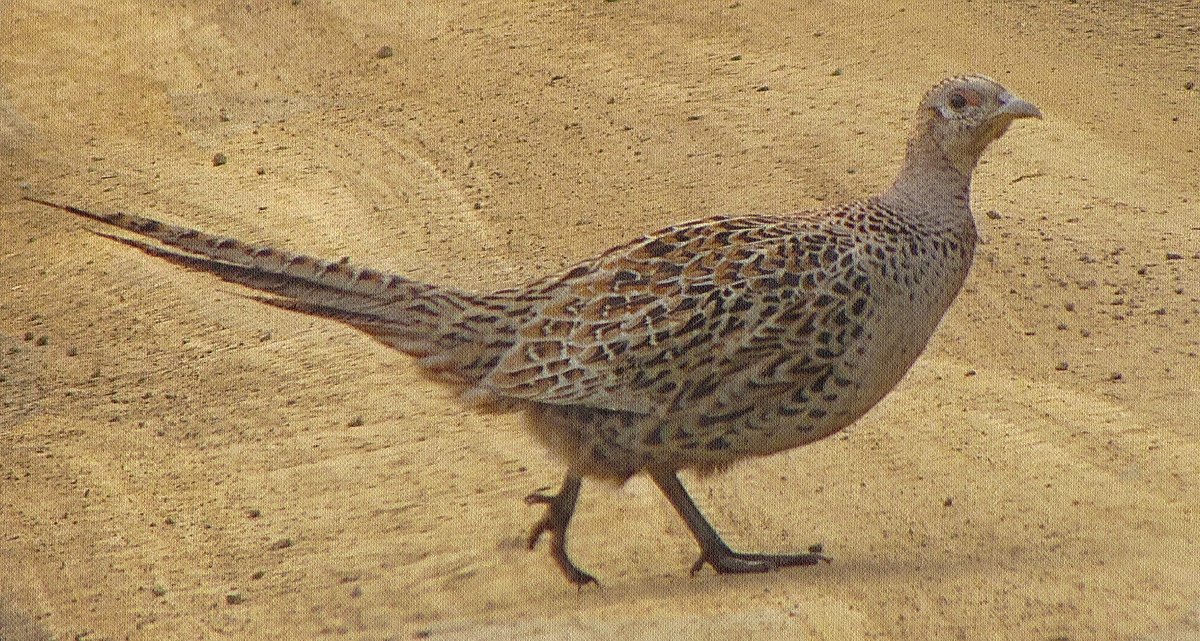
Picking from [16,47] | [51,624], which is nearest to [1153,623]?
[51,624]

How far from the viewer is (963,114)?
19.0 ft

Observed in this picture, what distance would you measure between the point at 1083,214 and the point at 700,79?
2365 millimetres

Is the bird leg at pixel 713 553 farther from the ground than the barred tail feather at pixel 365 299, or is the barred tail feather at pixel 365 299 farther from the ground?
the barred tail feather at pixel 365 299

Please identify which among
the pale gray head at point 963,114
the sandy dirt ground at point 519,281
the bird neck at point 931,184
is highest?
the pale gray head at point 963,114

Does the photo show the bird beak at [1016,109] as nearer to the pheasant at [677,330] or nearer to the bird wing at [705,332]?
the pheasant at [677,330]

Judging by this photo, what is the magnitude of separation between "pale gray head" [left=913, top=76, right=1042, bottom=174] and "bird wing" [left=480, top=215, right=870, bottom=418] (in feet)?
1.87

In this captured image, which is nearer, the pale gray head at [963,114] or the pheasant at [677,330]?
the pheasant at [677,330]

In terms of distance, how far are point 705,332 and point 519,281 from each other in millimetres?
2418

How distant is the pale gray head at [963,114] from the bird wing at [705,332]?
1.87ft

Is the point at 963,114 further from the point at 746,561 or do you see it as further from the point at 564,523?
the point at 564,523

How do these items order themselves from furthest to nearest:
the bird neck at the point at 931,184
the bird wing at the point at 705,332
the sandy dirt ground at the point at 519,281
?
the bird neck at the point at 931,184 → the sandy dirt ground at the point at 519,281 → the bird wing at the point at 705,332

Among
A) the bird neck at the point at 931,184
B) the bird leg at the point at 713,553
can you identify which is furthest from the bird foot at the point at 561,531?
the bird neck at the point at 931,184

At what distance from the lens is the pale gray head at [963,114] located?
5.78m

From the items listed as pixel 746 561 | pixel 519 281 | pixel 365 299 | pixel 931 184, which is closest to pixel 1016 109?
pixel 931 184
